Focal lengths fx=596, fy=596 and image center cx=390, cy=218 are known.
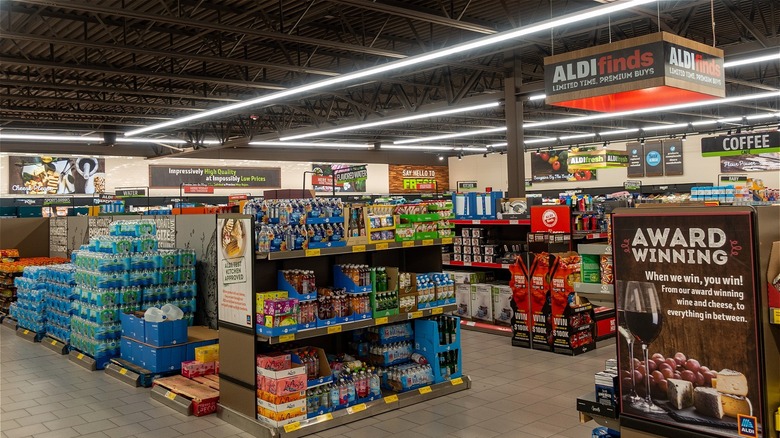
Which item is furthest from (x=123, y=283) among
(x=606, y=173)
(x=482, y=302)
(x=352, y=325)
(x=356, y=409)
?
(x=606, y=173)

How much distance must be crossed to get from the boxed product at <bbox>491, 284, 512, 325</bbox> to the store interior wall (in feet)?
53.4

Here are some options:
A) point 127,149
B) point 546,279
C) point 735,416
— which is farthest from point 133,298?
point 127,149

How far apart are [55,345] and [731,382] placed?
354 inches

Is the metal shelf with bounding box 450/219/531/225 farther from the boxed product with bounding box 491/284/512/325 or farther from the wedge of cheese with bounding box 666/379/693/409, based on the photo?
the wedge of cheese with bounding box 666/379/693/409

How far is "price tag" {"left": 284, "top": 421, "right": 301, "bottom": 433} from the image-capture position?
5.01 m

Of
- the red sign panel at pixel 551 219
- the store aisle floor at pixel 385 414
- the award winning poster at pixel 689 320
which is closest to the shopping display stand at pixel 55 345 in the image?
the store aisle floor at pixel 385 414

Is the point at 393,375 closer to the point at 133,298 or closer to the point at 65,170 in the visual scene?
the point at 133,298

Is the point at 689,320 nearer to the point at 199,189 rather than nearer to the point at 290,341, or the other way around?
the point at 290,341

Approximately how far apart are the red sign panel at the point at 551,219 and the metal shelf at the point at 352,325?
9.68 ft

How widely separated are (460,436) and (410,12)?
6.32m

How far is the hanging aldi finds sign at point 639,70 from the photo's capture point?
563cm

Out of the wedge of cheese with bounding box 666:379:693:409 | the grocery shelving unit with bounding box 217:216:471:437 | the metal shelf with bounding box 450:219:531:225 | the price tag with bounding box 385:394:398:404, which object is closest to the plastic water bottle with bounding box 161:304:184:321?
the grocery shelving unit with bounding box 217:216:471:437

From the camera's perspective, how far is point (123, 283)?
733cm

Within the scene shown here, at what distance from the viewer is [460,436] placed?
16.6 ft
